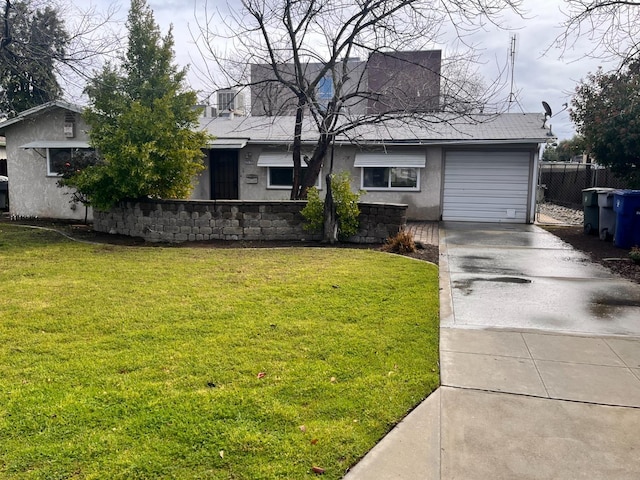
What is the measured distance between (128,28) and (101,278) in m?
8.43

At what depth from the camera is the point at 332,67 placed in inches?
463

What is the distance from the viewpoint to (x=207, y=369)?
402 cm

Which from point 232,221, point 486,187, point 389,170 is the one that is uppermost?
point 389,170

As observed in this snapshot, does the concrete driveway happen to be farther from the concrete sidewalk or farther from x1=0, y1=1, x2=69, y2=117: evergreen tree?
x1=0, y1=1, x2=69, y2=117: evergreen tree

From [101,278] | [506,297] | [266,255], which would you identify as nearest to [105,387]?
[101,278]

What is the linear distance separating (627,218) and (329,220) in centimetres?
624

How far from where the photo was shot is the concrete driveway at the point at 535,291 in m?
5.53

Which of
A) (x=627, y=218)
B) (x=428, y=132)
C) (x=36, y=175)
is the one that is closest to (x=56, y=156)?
(x=36, y=175)

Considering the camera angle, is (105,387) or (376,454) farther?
(105,387)

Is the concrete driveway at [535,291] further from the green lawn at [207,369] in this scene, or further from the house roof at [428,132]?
the house roof at [428,132]

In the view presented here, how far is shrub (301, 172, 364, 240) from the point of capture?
36.0ft

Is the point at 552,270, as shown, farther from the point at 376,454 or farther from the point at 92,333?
the point at 92,333

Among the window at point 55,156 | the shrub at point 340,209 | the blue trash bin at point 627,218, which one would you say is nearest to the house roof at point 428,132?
the shrub at point 340,209

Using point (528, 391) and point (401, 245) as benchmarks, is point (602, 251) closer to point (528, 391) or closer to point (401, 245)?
point (401, 245)
